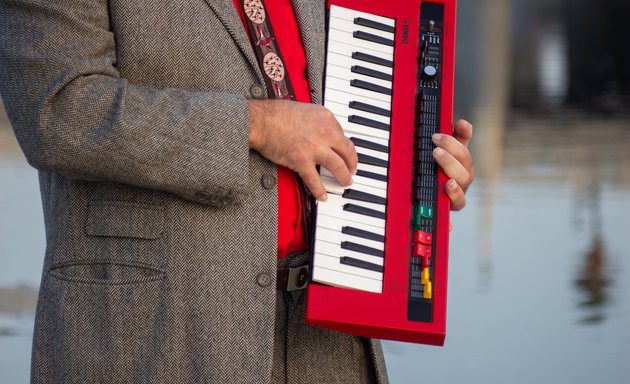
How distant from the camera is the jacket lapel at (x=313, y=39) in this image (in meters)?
2.31

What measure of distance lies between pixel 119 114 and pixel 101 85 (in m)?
0.07

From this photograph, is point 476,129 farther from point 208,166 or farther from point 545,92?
point 208,166

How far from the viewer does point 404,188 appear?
2207mm

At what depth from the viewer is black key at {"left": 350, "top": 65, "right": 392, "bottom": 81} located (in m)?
2.26

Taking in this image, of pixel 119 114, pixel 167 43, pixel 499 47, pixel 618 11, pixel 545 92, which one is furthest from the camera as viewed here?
pixel 618 11

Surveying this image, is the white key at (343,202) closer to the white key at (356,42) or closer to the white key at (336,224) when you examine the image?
the white key at (336,224)

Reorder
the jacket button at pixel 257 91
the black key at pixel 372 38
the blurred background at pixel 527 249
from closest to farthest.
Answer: the jacket button at pixel 257 91
the black key at pixel 372 38
the blurred background at pixel 527 249

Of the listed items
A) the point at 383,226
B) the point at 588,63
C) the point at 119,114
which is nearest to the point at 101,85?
the point at 119,114

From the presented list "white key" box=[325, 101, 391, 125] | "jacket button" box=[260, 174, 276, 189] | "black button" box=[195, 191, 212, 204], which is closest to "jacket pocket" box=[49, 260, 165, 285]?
"black button" box=[195, 191, 212, 204]

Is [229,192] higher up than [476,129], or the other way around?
[476,129]

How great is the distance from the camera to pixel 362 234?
2.15m

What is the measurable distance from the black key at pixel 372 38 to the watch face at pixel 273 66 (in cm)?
16

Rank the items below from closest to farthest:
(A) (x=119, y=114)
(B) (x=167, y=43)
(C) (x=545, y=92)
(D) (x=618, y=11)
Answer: (A) (x=119, y=114) < (B) (x=167, y=43) < (C) (x=545, y=92) < (D) (x=618, y=11)

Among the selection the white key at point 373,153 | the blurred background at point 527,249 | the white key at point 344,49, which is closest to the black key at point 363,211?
the white key at point 373,153
